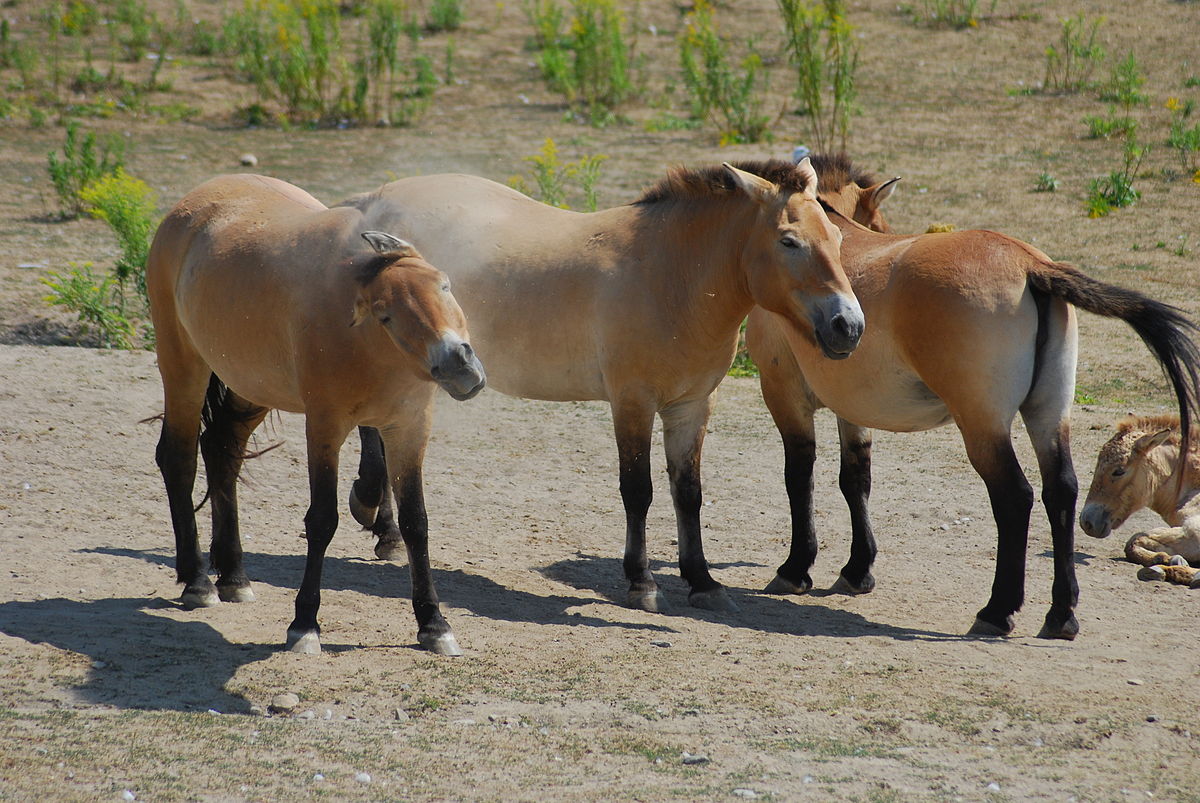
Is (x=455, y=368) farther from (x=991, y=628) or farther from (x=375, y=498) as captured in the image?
(x=991, y=628)

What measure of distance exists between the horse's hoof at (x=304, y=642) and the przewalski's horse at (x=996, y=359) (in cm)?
252

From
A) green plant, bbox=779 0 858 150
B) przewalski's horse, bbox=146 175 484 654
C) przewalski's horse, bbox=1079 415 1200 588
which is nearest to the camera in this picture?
przewalski's horse, bbox=146 175 484 654

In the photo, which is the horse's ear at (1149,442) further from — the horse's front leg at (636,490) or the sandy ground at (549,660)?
the horse's front leg at (636,490)

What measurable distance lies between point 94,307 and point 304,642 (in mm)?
5410

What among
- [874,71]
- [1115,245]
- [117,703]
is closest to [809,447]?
[117,703]

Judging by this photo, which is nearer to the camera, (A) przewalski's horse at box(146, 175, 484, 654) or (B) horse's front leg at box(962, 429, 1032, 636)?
(A) przewalski's horse at box(146, 175, 484, 654)

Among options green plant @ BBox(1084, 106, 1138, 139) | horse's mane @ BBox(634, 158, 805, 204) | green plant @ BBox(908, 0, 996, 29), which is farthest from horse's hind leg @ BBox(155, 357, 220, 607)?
green plant @ BBox(908, 0, 996, 29)

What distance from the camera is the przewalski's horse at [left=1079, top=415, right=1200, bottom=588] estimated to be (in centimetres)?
649

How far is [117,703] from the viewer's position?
4105 millimetres

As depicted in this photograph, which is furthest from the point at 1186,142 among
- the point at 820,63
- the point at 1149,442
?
the point at 1149,442

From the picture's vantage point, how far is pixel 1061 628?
17.2 feet

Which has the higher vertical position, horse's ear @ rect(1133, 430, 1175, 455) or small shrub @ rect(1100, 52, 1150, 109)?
small shrub @ rect(1100, 52, 1150, 109)

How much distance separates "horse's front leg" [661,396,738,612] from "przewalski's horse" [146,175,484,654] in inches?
54.7

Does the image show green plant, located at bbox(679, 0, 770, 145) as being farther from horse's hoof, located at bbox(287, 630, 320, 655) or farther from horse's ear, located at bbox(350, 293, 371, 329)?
horse's hoof, located at bbox(287, 630, 320, 655)
